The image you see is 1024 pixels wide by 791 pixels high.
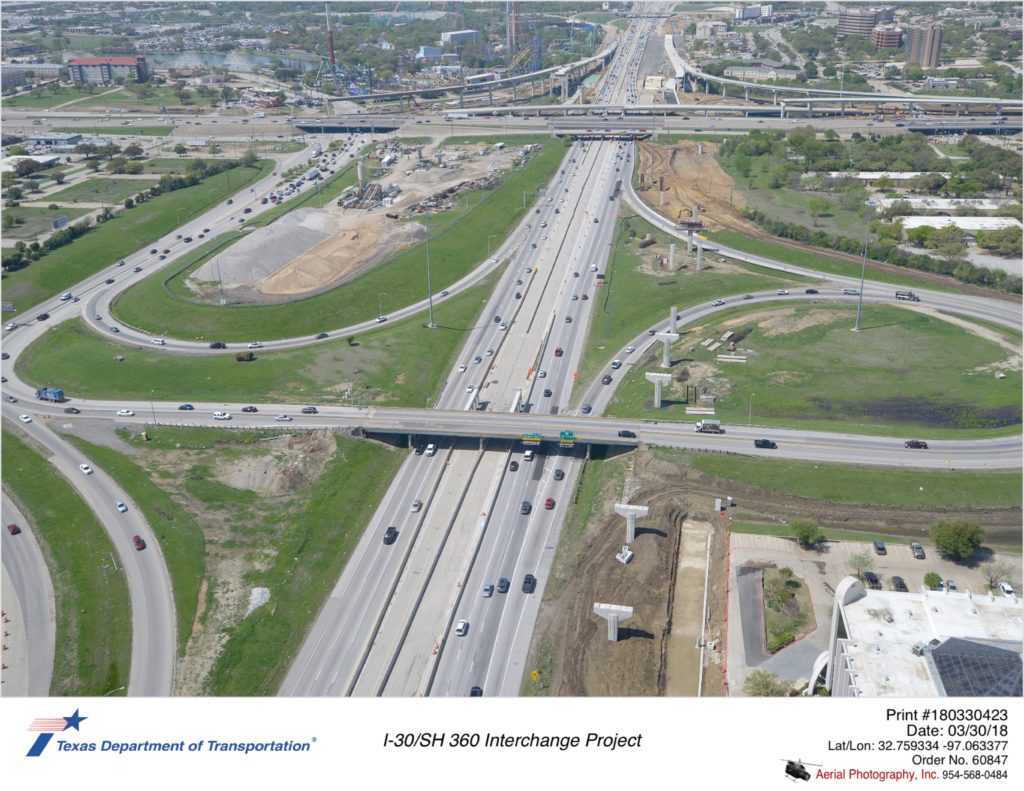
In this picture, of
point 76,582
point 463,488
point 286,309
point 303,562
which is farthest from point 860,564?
point 286,309

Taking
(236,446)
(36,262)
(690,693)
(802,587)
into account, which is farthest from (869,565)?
(36,262)

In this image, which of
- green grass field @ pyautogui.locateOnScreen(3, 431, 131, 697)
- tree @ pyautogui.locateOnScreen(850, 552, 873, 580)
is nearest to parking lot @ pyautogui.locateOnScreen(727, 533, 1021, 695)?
tree @ pyautogui.locateOnScreen(850, 552, 873, 580)

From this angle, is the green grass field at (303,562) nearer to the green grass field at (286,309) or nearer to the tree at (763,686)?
the tree at (763,686)

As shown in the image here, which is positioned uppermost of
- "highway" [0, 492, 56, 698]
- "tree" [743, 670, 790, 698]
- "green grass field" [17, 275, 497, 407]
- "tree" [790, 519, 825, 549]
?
"green grass field" [17, 275, 497, 407]

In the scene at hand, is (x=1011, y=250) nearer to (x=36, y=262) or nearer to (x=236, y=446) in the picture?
(x=236, y=446)

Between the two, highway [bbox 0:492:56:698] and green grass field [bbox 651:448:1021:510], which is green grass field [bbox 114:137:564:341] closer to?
highway [bbox 0:492:56:698]

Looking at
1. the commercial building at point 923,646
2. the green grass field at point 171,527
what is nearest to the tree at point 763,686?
the commercial building at point 923,646

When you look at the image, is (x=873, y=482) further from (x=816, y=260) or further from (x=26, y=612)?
(x=26, y=612)
